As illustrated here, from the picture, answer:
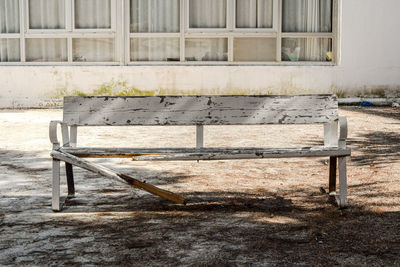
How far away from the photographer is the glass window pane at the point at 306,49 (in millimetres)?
13812

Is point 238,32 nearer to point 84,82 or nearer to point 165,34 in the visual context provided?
point 165,34

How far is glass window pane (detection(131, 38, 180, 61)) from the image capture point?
45.0 ft

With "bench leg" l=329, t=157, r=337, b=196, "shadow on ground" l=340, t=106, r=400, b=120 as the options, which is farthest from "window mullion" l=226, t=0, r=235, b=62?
"bench leg" l=329, t=157, r=337, b=196

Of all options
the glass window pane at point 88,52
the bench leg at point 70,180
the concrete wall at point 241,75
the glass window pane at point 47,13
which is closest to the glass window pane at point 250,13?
the concrete wall at point 241,75

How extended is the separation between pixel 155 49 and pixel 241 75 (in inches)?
79.1

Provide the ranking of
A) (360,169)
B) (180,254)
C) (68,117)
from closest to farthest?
(180,254), (68,117), (360,169)

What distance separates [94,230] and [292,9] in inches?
421

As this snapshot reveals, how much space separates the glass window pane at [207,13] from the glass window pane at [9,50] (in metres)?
3.89

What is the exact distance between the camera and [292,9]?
13773mm

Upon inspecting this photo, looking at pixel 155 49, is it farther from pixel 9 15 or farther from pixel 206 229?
pixel 206 229

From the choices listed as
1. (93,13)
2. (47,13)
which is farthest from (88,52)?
(47,13)

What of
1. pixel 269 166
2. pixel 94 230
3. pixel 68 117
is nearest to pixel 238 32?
pixel 269 166

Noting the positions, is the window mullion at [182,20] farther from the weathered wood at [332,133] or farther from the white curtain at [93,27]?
the weathered wood at [332,133]

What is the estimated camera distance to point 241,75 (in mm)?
13359
